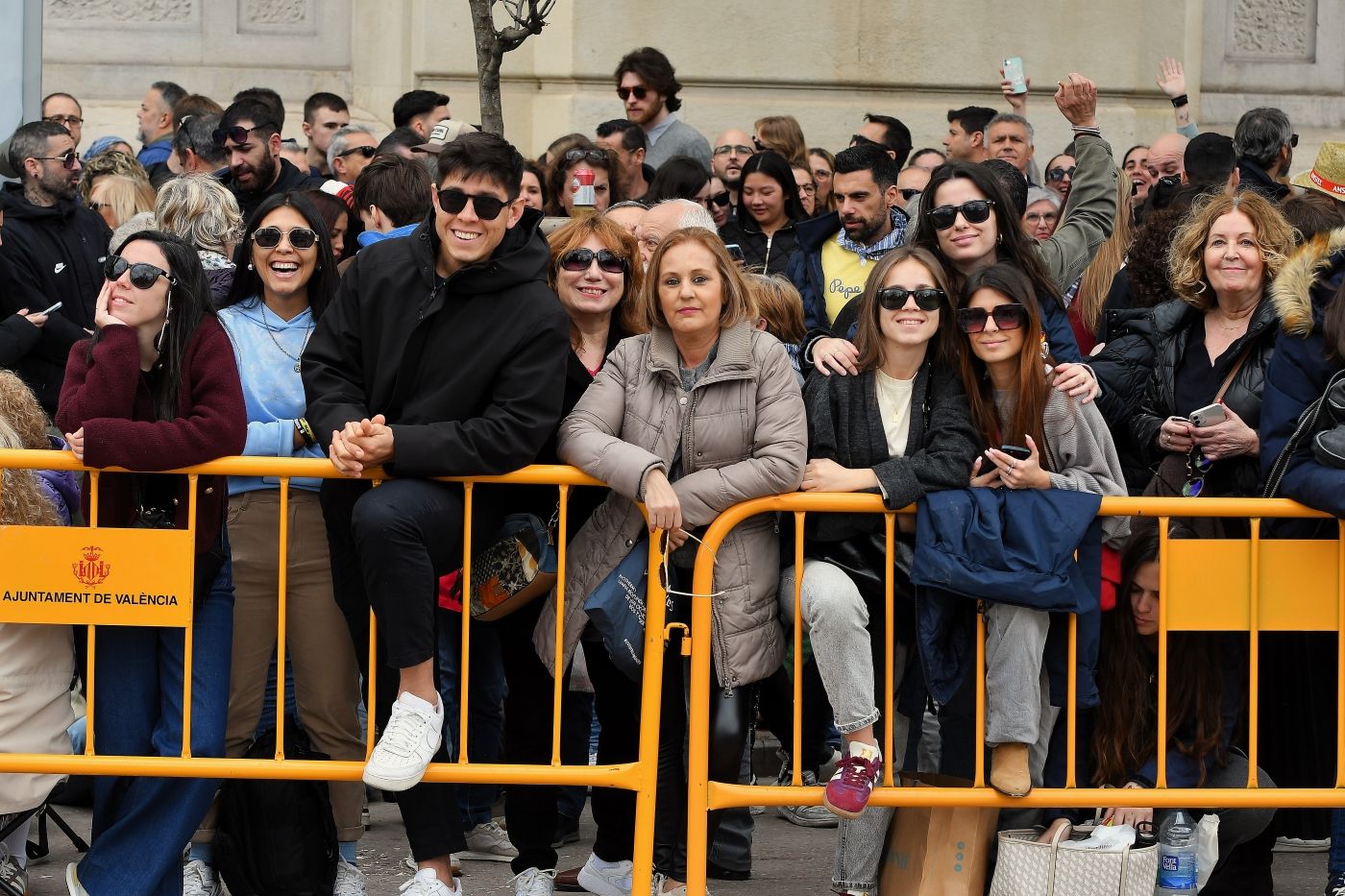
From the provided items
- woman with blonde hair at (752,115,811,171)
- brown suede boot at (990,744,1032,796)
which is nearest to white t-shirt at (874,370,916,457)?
brown suede boot at (990,744,1032,796)

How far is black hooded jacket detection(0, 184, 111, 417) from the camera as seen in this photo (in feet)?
26.5

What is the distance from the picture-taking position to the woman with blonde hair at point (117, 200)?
30.2 feet

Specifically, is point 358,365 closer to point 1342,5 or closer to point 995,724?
point 995,724

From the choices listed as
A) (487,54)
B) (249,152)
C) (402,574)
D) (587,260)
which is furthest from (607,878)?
(487,54)

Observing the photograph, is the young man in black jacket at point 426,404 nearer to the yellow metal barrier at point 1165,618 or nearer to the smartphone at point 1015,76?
the yellow metal barrier at point 1165,618

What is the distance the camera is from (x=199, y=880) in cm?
609

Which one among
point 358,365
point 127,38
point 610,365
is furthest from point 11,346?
point 127,38

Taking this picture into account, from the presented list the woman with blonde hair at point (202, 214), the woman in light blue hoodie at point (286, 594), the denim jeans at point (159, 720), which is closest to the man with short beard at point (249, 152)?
the woman with blonde hair at point (202, 214)

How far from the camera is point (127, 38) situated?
47.1ft

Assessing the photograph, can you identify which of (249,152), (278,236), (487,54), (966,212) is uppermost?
(487,54)

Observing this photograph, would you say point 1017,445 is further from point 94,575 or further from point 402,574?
point 94,575

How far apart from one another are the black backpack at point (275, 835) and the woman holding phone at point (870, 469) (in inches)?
64.6

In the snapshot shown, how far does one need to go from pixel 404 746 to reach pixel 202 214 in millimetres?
2624

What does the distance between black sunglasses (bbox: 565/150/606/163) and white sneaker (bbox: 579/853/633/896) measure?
14.5 feet
